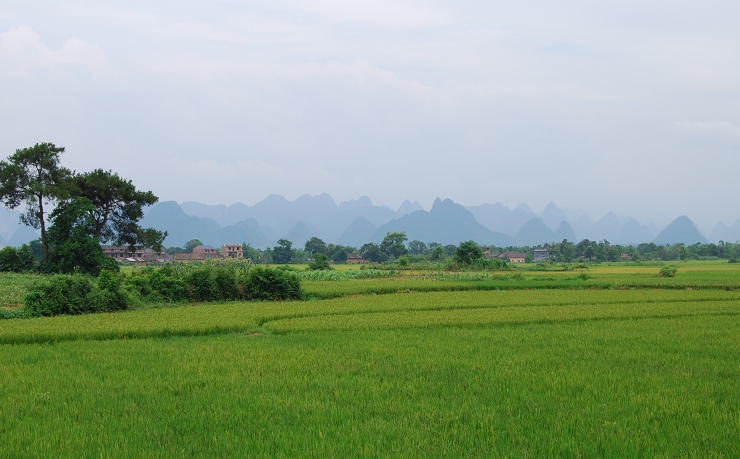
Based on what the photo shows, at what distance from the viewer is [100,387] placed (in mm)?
8305

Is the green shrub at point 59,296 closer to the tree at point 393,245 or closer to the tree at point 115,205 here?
the tree at point 115,205

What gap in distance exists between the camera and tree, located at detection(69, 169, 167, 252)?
123 ft

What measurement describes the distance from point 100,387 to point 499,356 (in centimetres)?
696

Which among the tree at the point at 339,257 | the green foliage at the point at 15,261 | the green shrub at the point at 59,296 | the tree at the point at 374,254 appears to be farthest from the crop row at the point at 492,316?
the tree at the point at 339,257

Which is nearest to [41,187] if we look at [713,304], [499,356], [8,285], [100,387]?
[8,285]

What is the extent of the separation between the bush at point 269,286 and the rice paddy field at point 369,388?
1038cm

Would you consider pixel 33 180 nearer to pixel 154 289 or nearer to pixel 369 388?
pixel 154 289

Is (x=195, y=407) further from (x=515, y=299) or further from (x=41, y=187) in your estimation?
(x=41, y=187)

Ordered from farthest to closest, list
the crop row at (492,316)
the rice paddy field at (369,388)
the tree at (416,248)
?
the tree at (416,248) → the crop row at (492,316) → the rice paddy field at (369,388)

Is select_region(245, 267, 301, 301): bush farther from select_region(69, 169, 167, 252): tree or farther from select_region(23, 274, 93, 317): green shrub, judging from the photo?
select_region(69, 169, 167, 252): tree

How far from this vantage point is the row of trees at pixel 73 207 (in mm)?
34219

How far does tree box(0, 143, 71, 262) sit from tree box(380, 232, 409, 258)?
7011 centimetres

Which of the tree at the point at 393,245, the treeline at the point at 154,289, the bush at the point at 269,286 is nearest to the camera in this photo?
the treeline at the point at 154,289

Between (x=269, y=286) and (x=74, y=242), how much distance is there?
15.3 metres
